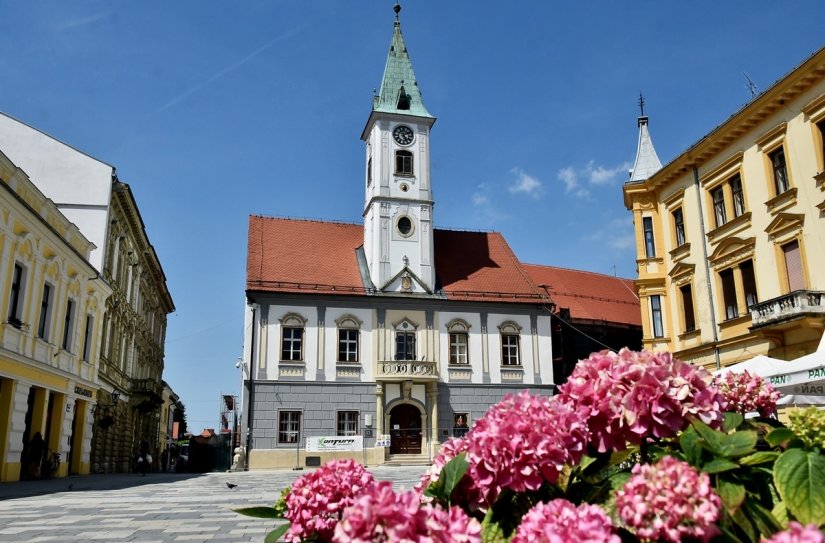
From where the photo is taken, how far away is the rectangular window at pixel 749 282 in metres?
22.1

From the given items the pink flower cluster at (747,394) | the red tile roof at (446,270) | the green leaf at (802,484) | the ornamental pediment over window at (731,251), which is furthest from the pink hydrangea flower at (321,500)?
the red tile roof at (446,270)

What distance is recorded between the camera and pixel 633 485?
6.20ft

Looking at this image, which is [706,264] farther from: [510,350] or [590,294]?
[590,294]

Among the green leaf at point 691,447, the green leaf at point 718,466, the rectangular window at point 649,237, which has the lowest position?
the green leaf at point 718,466

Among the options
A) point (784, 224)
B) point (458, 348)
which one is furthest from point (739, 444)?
point (458, 348)

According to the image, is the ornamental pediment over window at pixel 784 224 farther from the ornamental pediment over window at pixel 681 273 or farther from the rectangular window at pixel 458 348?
the rectangular window at pixel 458 348

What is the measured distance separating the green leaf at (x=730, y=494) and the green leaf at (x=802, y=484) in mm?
128

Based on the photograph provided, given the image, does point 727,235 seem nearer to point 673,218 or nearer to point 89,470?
point 673,218

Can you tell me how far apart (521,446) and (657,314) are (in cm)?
2654

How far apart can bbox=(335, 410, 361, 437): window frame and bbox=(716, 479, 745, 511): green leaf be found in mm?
33086

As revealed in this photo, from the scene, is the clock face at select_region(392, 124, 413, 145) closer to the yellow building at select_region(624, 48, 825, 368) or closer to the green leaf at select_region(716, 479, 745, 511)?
the yellow building at select_region(624, 48, 825, 368)

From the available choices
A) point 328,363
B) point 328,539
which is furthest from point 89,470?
point 328,539

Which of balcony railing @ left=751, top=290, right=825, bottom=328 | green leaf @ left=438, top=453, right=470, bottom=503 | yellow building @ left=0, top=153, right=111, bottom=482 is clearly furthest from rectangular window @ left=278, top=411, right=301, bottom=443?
green leaf @ left=438, top=453, right=470, bottom=503

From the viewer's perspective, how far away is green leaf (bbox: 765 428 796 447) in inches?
93.6
